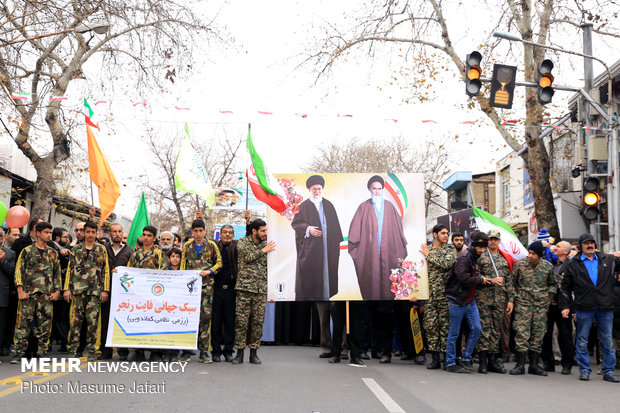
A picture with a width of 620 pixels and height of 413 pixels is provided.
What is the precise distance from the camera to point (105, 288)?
10008 millimetres

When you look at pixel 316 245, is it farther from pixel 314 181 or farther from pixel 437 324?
pixel 437 324

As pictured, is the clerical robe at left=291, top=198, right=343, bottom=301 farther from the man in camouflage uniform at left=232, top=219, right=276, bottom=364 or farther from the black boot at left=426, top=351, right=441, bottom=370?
the black boot at left=426, top=351, right=441, bottom=370

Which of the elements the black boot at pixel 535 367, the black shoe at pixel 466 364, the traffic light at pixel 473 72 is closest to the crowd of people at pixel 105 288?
the black shoe at pixel 466 364

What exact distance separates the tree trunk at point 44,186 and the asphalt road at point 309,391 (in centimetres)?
1080

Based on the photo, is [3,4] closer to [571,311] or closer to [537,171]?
[571,311]

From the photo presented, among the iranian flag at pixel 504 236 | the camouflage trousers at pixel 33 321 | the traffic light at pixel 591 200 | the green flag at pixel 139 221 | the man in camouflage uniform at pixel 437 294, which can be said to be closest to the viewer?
the camouflage trousers at pixel 33 321

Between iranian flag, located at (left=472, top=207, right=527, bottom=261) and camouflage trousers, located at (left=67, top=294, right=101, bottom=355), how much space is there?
6116mm

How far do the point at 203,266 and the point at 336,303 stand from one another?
2137 millimetres

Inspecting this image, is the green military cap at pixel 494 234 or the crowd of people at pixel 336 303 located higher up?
the green military cap at pixel 494 234

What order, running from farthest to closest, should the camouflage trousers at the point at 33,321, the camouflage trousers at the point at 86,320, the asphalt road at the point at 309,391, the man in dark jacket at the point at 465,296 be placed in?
the camouflage trousers at the point at 86,320 < the man in dark jacket at the point at 465,296 < the camouflage trousers at the point at 33,321 < the asphalt road at the point at 309,391

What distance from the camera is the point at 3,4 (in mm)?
11344

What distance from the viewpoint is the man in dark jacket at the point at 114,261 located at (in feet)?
32.8

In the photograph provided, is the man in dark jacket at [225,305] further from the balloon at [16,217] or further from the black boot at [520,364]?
the black boot at [520,364]

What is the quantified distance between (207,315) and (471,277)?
390cm
